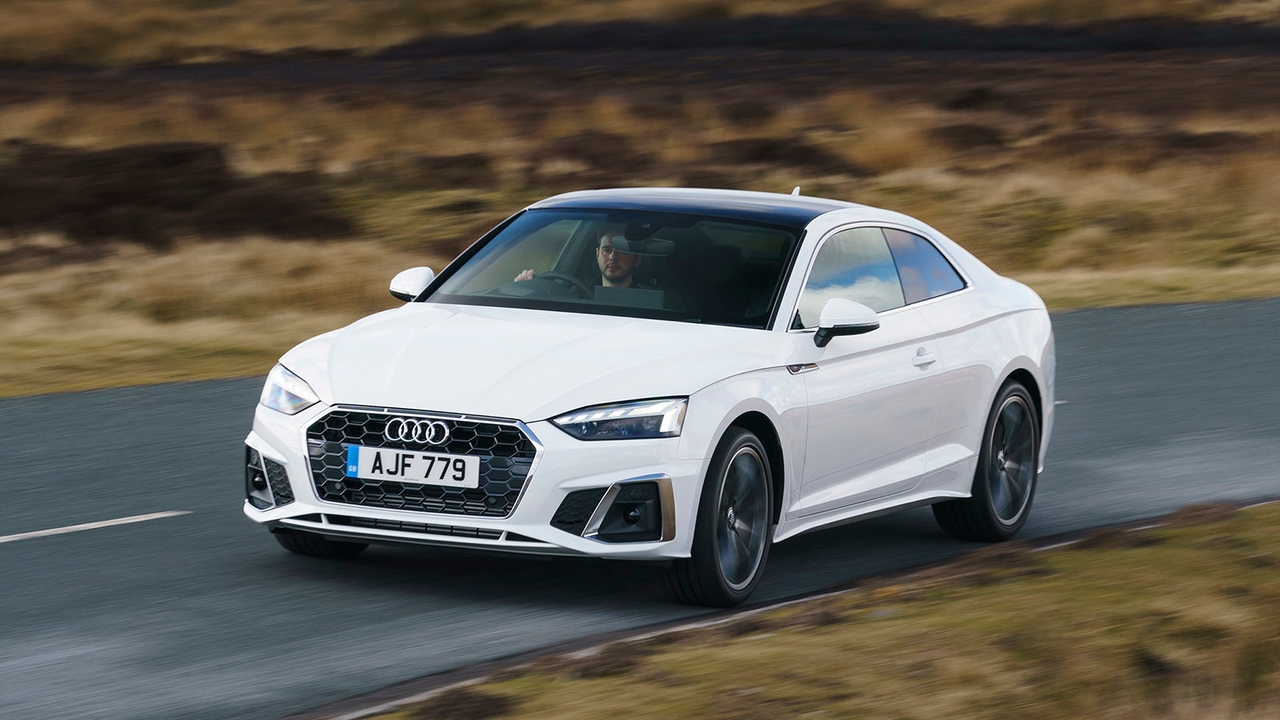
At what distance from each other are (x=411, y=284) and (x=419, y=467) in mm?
1733

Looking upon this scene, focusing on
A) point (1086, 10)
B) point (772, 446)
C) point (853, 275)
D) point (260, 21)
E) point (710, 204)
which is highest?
point (260, 21)

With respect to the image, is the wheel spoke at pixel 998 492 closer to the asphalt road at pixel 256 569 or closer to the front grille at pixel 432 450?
the asphalt road at pixel 256 569

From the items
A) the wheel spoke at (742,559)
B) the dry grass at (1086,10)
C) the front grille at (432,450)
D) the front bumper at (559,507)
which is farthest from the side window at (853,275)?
the dry grass at (1086,10)

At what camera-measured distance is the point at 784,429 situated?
7.27 m

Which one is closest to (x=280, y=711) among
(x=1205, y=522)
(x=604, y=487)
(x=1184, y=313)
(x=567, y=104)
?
(x=604, y=487)

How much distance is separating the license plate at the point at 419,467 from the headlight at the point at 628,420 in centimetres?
34

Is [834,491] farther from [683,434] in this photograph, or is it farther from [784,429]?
[683,434]

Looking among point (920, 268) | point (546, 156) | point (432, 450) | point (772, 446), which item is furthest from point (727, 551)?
point (546, 156)

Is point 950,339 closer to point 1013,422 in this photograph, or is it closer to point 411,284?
point 1013,422

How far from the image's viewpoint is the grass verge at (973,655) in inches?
223

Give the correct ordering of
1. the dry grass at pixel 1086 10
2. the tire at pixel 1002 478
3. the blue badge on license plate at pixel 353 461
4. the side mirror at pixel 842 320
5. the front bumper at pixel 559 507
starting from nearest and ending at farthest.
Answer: the front bumper at pixel 559 507 → the blue badge on license plate at pixel 353 461 → the side mirror at pixel 842 320 → the tire at pixel 1002 478 → the dry grass at pixel 1086 10

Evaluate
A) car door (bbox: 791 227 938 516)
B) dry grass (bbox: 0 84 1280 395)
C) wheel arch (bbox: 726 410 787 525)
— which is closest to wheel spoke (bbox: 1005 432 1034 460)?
car door (bbox: 791 227 938 516)

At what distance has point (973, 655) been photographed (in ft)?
20.4

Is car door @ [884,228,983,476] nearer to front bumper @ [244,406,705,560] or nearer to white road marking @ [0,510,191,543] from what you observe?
front bumper @ [244,406,705,560]
